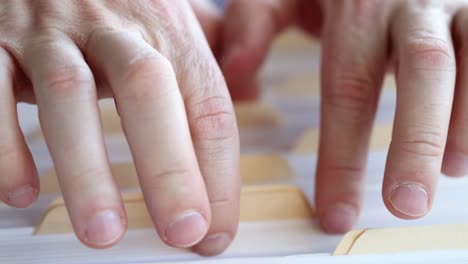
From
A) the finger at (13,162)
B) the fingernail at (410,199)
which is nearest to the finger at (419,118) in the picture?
the fingernail at (410,199)

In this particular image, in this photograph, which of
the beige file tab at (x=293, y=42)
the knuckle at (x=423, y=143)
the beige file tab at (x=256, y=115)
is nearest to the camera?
the knuckle at (x=423, y=143)

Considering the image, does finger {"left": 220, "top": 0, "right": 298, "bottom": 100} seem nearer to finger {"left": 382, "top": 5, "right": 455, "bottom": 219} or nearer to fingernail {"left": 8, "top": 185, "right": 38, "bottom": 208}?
finger {"left": 382, "top": 5, "right": 455, "bottom": 219}

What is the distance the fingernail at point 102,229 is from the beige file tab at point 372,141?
395 millimetres

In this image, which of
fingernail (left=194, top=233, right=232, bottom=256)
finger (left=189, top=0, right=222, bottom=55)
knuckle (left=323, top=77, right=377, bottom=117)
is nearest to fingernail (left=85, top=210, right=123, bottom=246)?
fingernail (left=194, top=233, right=232, bottom=256)

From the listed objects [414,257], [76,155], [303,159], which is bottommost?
[303,159]

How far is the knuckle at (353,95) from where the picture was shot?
26.1 inches

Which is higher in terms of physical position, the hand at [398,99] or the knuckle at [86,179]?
the knuckle at [86,179]

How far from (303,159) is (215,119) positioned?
0.25 metres

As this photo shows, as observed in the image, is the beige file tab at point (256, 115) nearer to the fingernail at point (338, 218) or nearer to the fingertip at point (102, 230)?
the fingernail at point (338, 218)

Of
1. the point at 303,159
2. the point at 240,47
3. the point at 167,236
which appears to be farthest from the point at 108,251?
the point at 240,47

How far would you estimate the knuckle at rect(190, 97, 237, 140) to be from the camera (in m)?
0.56

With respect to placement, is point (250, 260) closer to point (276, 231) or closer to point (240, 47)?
point (276, 231)

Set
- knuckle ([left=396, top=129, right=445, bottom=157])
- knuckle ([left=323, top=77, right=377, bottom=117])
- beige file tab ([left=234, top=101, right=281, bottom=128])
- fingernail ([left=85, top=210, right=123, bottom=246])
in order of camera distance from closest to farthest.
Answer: fingernail ([left=85, top=210, right=123, bottom=246]) < knuckle ([left=396, top=129, right=445, bottom=157]) < knuckle ([left=323, top=77, right=377, bottom=117]) < beige file tab ([left=234, top=101, right=281, bottom=128])

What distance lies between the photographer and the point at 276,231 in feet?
A: 1.90
